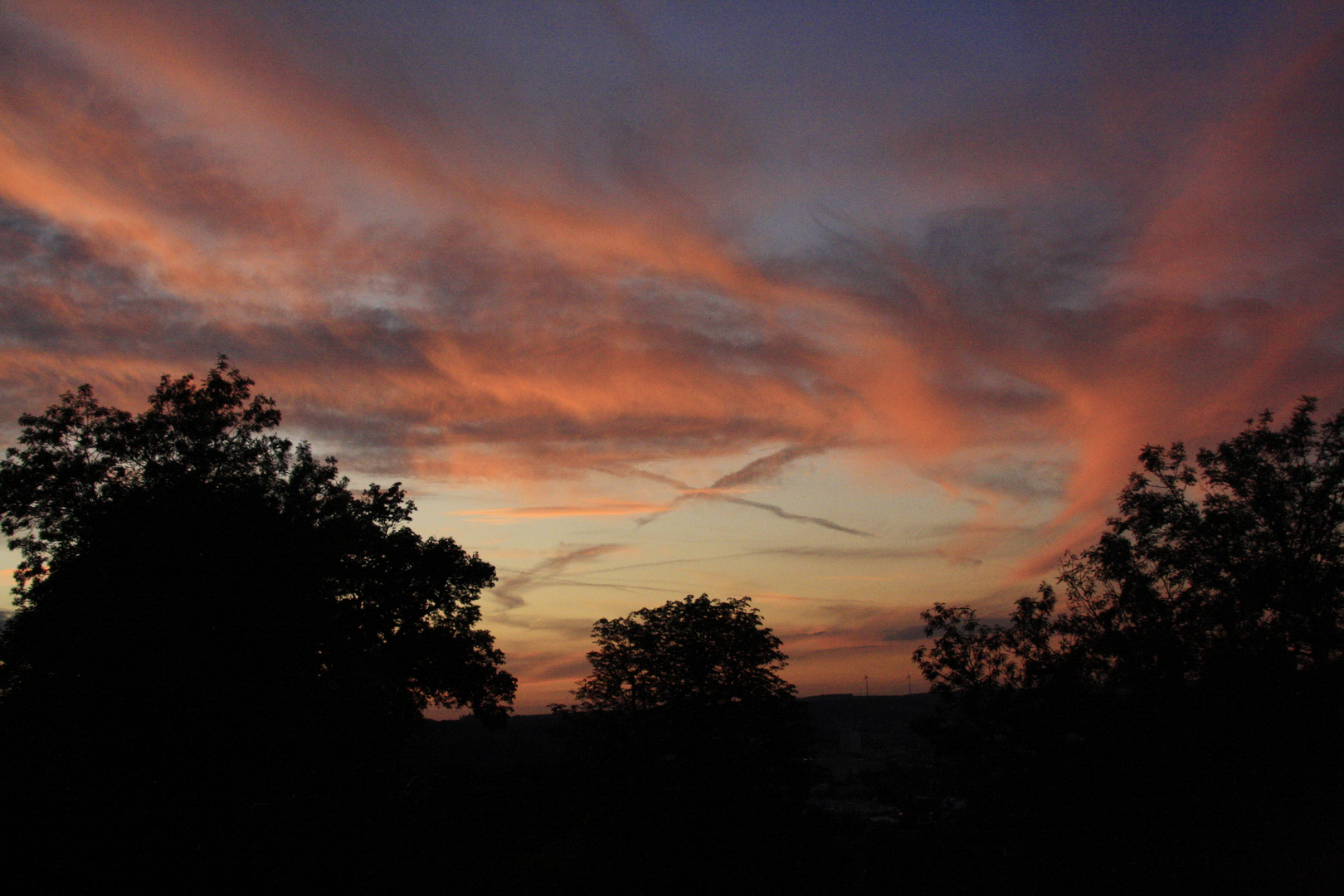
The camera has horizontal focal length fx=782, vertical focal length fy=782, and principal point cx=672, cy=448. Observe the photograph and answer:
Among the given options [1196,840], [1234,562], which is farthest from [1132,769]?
[1234,562]

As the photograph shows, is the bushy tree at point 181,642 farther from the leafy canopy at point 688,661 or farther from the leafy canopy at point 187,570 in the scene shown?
the leafy canopy at point 688,661

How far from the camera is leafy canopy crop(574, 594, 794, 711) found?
46.1 m

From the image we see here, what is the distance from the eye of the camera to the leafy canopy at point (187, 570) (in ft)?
67.3

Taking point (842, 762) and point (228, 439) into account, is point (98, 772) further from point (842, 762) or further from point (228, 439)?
point (842, 762)

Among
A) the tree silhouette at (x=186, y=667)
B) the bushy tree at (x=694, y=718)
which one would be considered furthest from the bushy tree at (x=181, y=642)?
the bushy tree at (x=694, y=718)

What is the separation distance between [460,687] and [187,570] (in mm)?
22411

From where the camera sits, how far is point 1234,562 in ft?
88.7

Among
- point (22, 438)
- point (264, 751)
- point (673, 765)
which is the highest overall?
point (22, 438)

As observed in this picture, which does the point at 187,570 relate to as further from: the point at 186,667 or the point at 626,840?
the point at 626,840

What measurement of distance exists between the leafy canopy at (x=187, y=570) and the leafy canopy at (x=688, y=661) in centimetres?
1512

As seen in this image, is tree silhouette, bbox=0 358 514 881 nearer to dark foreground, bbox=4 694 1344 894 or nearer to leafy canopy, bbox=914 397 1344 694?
dark foreground, bbox=4 694 1344 894

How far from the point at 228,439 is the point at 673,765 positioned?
27.4 m

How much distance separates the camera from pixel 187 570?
21.4 metres

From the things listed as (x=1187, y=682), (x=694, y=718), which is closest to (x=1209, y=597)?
(x=1187, y=682)
